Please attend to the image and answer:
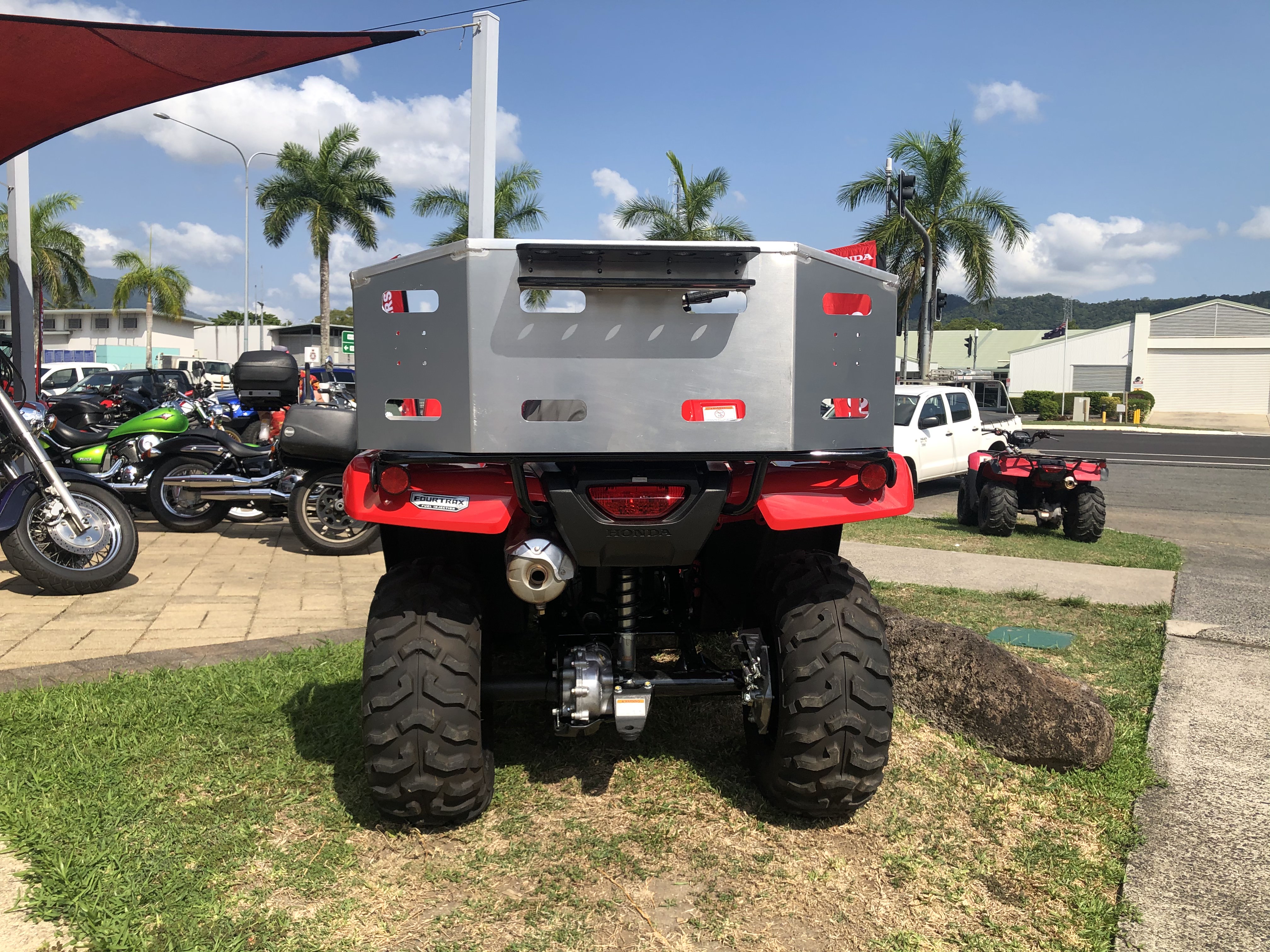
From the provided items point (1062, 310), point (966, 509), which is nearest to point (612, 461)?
point (966, 509)

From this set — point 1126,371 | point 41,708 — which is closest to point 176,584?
point 41,708

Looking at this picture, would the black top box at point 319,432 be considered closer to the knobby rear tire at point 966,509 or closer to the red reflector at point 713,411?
the red reflector at point 713,411

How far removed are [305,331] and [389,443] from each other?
218 feet

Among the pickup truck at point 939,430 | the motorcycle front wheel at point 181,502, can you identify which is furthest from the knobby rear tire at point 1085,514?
the motorcycle front wheel at point 181,502

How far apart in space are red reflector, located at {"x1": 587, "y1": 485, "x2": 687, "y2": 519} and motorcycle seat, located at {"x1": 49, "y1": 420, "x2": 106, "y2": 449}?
754cm

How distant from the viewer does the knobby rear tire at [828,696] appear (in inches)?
119

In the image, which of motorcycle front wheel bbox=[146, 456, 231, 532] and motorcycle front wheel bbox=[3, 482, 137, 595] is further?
motorcycle front wheel bbox=[146, 456, 231, 532]

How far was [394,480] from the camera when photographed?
290cm

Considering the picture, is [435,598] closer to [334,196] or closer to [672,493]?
[672,493]

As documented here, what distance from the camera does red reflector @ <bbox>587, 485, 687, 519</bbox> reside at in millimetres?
2887

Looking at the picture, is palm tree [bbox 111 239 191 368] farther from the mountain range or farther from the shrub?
the mountain range

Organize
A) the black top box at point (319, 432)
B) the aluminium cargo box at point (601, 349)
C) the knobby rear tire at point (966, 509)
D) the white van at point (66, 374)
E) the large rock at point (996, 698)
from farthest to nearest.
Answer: the white van at point (66, 374)
the knobby rear tire at point (966, 509)
the black top box at point (319, 432)
the large rock at point (996, 698)
the aluminium cargo box at point (601, 349)

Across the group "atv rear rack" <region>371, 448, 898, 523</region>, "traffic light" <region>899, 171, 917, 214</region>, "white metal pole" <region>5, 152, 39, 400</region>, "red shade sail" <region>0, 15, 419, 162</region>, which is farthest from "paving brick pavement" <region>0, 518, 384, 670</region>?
"traffic light" <region>899, 171, 917, 214</region>

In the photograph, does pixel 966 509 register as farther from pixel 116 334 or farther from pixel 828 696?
pixel 116 334
